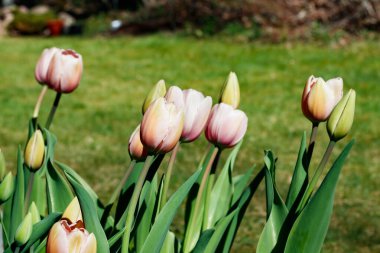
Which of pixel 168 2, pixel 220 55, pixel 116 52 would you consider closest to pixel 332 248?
pixel 220 55

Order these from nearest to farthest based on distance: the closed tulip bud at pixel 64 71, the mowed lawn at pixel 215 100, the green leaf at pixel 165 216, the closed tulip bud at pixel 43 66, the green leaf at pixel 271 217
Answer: the green leaf at pixel 165 216
the green leaf at pixel 271 217
the closed tulip bud at pixel 64 71
the closed tulip bud at pixel 43 66
the mowed lawn at pixel 215 100

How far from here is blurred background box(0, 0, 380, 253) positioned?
17.7 feet

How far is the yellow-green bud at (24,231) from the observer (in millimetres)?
1744

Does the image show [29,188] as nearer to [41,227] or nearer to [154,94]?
[41,227]

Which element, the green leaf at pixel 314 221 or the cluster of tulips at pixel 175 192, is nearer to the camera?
the cluster of tulips at pixel 175 192

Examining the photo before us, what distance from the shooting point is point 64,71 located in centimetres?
231

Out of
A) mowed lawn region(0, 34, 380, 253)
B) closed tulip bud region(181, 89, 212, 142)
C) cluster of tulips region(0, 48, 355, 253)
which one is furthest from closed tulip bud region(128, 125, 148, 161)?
mowed lawn region(0, 34, 380, 253)

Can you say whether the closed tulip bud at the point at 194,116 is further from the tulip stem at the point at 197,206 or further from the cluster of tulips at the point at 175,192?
the tulip stem at the point at 197,206

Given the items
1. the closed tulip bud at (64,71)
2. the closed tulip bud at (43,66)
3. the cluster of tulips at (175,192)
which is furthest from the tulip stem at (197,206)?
the closed tulip bud at (43,66)

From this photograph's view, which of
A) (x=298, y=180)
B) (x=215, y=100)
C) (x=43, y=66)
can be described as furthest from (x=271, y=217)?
(x=215, y=100)

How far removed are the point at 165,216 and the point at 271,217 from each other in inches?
14.9

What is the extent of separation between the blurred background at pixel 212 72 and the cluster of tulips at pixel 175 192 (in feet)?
6.75

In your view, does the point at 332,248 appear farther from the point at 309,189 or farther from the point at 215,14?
the point at 215,14

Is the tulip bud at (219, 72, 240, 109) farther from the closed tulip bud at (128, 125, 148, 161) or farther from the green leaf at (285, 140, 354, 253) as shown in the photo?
the green leaf at (285, 140, 354, 253)
